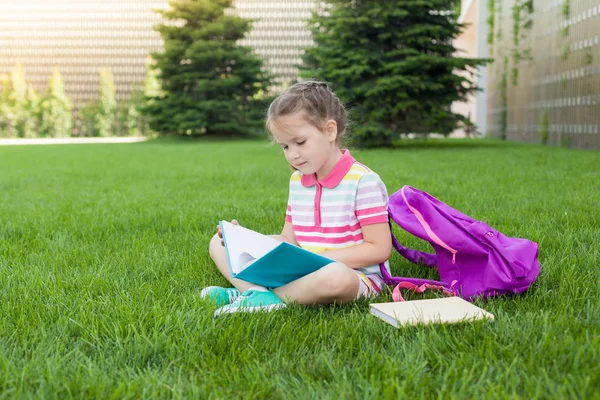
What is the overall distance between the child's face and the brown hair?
0.02m

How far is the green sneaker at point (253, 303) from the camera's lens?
73.2 inches

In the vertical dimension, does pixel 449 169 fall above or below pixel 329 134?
below

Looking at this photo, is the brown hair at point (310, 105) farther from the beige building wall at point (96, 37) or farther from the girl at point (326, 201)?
the beige building wall at point (96, 37)

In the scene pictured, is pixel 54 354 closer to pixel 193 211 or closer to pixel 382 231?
pixel 382 231

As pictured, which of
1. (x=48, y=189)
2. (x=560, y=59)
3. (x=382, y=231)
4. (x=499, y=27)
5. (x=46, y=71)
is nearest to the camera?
(x=382, y=231)

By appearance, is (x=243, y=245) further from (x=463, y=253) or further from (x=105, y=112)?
(x=105, y=112)

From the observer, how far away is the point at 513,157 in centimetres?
815

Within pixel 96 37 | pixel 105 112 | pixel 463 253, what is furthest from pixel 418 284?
pixel 96 37

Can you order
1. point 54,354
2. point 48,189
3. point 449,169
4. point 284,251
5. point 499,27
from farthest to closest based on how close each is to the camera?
point 499,27 → point 449,169 → point 48,189 → point 284,251 → point 54,354

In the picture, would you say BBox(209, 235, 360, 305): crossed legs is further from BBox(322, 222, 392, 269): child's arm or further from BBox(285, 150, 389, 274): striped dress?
BBox(285, 150, 389, 274): striped dress

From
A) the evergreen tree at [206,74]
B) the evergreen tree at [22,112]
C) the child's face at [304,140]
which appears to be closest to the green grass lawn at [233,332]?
the child's face at [304,140]

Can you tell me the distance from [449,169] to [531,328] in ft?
17.2

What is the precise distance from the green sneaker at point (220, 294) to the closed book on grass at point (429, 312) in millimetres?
518

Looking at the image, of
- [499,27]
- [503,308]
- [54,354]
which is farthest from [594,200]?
[499,27]
